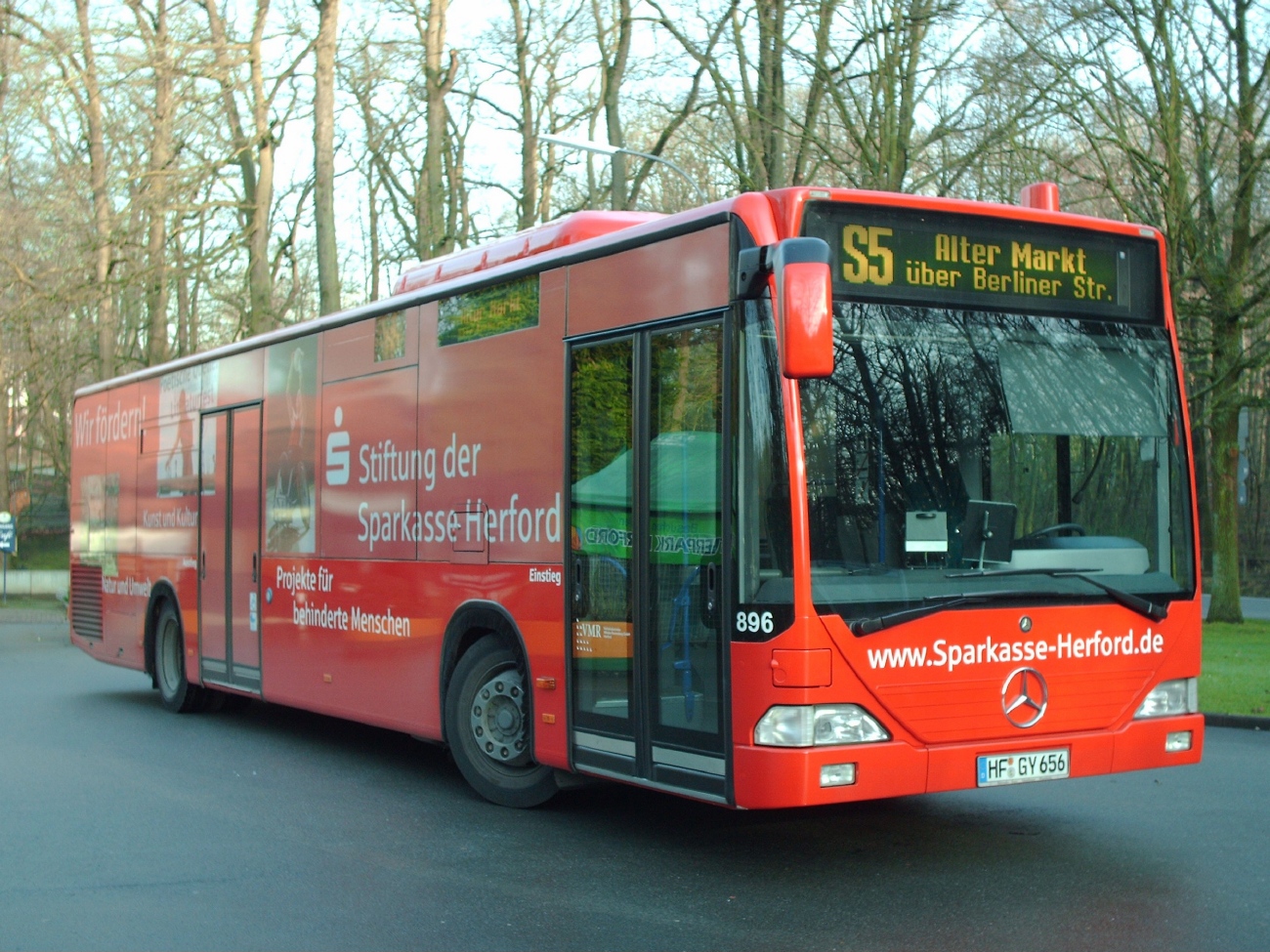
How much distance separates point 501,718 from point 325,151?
50.2 feet

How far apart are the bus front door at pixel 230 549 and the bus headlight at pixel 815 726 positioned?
6.39m

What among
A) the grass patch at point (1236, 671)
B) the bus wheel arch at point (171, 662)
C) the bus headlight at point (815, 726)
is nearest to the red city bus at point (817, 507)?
the bus headlight at point (815, 726)

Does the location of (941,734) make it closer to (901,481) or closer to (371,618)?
(901,481)

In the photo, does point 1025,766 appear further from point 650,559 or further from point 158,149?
point 158,149

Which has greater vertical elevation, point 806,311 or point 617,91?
point 617,91

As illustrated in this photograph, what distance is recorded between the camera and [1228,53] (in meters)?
20.5

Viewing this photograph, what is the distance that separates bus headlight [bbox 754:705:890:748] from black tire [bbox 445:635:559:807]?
222 cm

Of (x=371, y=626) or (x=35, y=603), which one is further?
(x=35, y=603)

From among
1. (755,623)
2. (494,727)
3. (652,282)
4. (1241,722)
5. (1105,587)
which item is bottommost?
(1241,722)

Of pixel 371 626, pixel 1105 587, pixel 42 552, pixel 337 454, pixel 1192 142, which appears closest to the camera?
pixel 1105 587

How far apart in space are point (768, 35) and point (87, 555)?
11280 mm

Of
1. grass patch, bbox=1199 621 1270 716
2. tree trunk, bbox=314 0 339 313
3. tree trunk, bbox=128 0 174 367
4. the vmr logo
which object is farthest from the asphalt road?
tree trunk, bbox=314 0 339 313

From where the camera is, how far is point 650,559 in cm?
710

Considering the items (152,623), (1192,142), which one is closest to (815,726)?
(152,623)
